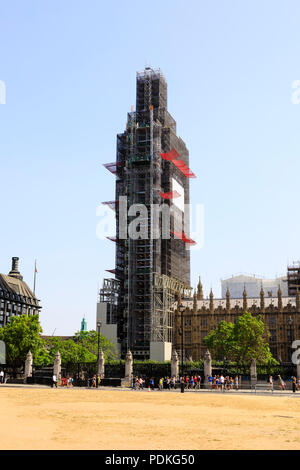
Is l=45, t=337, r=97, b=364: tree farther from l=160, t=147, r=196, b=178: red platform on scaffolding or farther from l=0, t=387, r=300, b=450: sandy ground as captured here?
l=0, t=387, r=300, b=450: sandy ground

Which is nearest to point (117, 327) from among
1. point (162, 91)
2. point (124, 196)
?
point (124, 196)

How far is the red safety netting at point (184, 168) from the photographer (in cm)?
11104

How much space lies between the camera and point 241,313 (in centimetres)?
11338

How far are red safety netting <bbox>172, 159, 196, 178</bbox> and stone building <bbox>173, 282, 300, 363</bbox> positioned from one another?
2885cm

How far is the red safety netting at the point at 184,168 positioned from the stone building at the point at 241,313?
94.6 feet

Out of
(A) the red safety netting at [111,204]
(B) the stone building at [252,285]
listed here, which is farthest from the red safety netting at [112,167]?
(B) the stone building at [252,285]

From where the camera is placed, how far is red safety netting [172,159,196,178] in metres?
111

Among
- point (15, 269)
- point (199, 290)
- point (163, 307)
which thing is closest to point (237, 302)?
point (199, 290)

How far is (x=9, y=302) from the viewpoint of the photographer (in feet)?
454

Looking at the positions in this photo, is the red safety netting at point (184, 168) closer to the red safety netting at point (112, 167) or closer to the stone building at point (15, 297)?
the red safety netting at point (112, 167)
